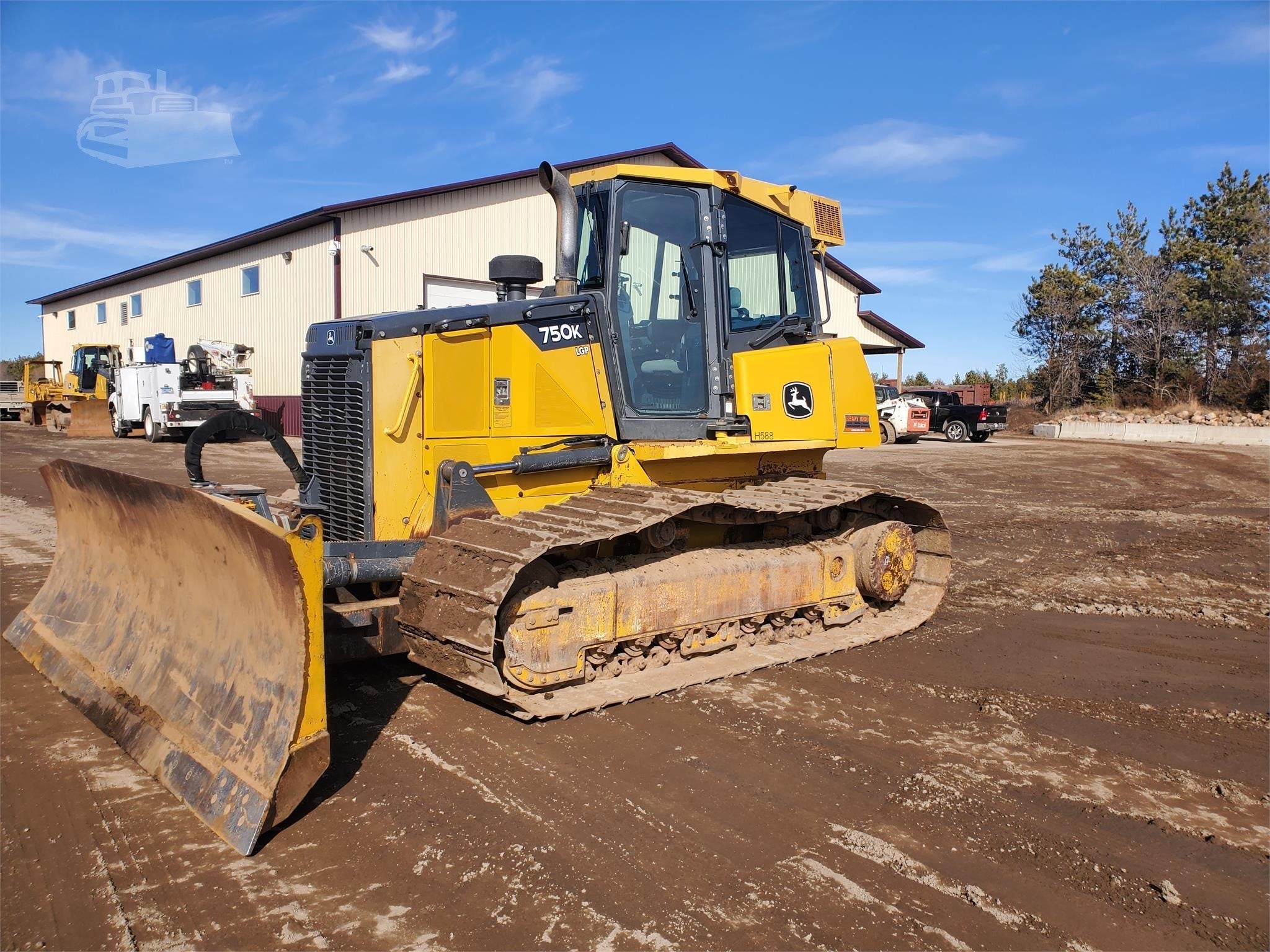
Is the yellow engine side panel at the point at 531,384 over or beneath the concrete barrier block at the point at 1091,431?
over

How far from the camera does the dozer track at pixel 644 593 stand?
466 centimetres

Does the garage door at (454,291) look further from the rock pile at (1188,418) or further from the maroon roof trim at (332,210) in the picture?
the rock pile at (1188,418)

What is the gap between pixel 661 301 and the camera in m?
5.88

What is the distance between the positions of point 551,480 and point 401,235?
1866 centimetres

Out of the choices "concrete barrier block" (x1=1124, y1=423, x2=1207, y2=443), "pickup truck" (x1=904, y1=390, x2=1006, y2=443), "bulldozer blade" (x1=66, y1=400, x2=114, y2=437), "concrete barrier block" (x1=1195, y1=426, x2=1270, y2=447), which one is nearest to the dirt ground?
"pickup truck" (x1=904, y1=390, x2=1006, y2=443)

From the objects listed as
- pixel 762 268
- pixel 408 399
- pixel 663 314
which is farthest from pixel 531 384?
pixel 762 268

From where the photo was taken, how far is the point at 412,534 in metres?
5.43

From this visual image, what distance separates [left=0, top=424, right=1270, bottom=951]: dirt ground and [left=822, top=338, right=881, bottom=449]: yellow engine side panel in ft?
5.13

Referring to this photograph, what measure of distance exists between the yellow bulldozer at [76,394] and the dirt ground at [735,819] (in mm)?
26163

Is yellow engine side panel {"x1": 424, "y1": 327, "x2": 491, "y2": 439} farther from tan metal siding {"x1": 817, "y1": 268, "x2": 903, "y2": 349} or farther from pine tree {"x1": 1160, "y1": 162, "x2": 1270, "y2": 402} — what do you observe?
pine tree {"x1": 1160, "y1": 162, "x2": 1270, "y2": 402}

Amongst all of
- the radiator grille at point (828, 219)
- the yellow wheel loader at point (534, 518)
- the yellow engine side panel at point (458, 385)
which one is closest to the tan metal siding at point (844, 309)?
the radiator grille at point (828, 219)

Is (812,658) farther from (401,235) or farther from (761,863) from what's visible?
(401,235)

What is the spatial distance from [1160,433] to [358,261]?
26.3 metres

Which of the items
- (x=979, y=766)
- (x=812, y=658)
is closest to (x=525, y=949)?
(x=979, y=766)
